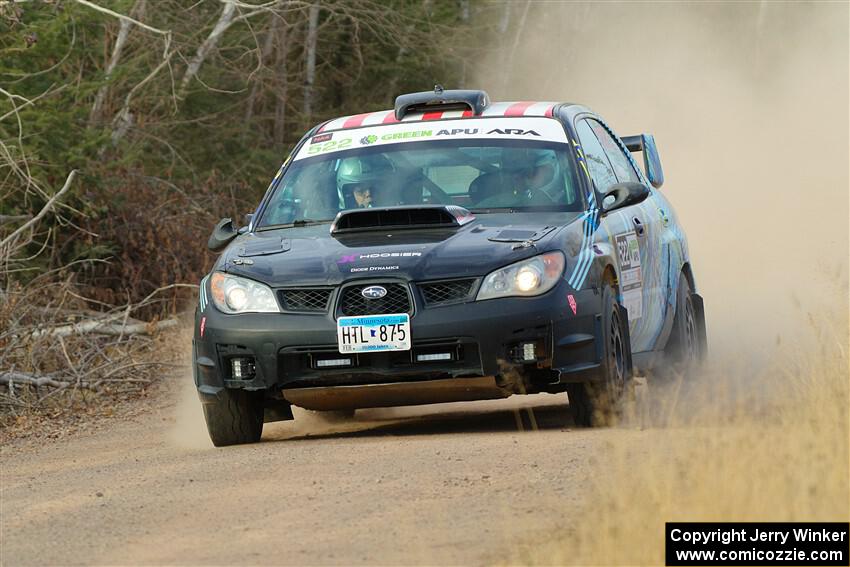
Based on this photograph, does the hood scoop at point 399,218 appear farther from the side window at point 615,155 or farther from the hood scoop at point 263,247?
the side window at point 615,155

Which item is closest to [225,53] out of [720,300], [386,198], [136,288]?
[136,288]

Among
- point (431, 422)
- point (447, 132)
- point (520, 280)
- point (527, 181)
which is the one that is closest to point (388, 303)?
point (520, 280)

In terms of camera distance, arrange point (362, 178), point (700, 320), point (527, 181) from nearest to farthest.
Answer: point (527, 181) → point (362, 178) → point (700, 320)

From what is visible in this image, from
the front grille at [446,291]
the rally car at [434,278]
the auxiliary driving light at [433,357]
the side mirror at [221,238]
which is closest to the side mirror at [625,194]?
the rally car at [434,278]

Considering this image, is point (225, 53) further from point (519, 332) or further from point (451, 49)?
point (519, 332)

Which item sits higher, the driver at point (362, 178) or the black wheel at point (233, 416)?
the driver at point (362, 178)

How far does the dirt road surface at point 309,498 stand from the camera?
20.1 feet

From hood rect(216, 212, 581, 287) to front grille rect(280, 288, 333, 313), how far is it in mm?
46

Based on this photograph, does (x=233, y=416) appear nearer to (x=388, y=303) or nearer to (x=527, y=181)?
(x=388, y=303)

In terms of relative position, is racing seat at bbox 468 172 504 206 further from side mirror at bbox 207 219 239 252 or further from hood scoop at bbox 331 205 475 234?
side mirror at bbox 207 219 239 252

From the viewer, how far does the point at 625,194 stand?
9.32 metres

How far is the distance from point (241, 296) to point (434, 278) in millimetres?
1008

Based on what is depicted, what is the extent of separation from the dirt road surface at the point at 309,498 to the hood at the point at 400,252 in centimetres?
82

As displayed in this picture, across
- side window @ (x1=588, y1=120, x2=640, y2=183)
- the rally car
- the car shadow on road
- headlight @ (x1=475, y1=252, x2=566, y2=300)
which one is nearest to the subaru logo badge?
the rally car
